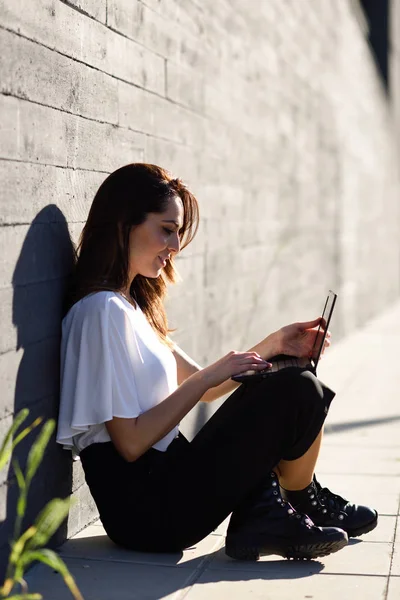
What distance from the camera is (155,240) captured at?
12.0 feet

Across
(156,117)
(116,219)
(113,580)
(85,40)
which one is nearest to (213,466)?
(113,580)

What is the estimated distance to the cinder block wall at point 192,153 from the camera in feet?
11.1

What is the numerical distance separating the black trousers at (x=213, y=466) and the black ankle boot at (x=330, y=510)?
0.29 m

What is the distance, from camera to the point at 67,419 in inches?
142

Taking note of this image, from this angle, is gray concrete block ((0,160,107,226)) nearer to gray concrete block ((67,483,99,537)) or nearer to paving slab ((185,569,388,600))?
gray concrete block ((67,483,99,537))

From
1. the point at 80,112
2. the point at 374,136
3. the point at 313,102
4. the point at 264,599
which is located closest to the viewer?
the point at 264,599

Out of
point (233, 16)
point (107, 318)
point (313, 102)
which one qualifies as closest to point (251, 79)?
point (233, 16)

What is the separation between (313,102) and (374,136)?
Answer: 571 centimetres

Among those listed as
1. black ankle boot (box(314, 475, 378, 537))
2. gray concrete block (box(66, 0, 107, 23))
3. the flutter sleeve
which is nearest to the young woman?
the flutter sleeve

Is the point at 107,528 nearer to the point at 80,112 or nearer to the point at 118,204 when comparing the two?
the point at 118,204

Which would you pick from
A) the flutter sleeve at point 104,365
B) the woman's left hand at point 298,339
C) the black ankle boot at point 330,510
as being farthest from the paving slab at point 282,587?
the woman's left hand at point 298,339

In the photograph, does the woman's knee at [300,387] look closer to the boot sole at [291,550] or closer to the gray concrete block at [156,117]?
the boot sole at [291,550]

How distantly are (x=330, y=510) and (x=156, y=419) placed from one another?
2.83ft

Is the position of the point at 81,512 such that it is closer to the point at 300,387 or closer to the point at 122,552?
the point at 122,552
